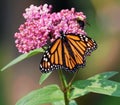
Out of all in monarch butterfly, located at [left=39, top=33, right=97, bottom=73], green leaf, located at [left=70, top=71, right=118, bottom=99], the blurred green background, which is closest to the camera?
monarch butterfly, located at [left=39, top=33, right=97, bottom=73]

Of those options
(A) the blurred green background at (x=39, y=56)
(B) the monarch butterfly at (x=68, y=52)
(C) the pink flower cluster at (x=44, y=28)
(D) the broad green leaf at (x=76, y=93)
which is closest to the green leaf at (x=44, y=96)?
(D) the broad green leaf at (x=76, y=93)

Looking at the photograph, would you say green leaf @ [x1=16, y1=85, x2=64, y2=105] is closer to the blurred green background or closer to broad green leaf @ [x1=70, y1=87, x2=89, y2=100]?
broad green leaf @ [x1=70, y1=87, x2=89, y2=100]

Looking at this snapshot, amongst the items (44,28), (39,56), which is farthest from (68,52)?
(39,56)

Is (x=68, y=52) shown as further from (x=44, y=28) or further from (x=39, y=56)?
(x=39, y=56)

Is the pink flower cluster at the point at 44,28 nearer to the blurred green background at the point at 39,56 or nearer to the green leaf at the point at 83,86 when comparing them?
the green leaf at the point at 83,86

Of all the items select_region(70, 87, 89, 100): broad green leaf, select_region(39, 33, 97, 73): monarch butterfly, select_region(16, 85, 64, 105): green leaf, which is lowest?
select_region(70, 87, 89, 100): broad green leaf

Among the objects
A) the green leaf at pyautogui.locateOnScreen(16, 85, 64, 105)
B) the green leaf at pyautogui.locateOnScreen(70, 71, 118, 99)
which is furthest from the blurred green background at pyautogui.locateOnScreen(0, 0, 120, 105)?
the green leaf at pyautogui.locateOnScreen(16, 85, 64, 105)

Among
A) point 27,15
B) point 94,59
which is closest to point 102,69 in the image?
point 94,59
